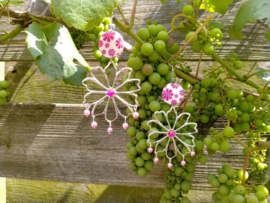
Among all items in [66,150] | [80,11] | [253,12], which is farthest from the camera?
[66,150]

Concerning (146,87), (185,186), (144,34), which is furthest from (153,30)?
(185,186)

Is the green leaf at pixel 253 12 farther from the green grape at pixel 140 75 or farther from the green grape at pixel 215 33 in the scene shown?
the green grape at pixel 140 75

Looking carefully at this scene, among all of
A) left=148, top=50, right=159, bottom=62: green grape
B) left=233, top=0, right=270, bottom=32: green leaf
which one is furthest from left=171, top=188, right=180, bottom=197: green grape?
left=233, top=0, right=270, bottom=32: green leaf

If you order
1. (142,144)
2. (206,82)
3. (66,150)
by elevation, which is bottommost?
(66,150)

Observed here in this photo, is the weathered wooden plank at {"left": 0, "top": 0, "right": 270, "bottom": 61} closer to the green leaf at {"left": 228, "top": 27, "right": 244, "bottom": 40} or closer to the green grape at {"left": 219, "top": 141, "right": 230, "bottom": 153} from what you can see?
the green leaf at {"left": 228, "top": 27, "right": 244, "bottom": 40}

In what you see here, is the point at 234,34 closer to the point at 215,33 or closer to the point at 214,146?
the point at 215,33
